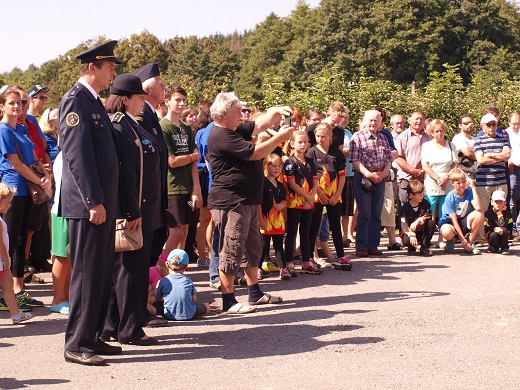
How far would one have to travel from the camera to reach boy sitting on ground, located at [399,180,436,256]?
1235cm

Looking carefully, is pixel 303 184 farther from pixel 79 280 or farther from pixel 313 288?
pixel 79 280

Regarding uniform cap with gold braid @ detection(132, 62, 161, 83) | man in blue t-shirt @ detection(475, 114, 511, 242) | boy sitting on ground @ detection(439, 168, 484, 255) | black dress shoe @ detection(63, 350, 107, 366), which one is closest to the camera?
black dress shoe @ detection(63, 350, 107, 366)

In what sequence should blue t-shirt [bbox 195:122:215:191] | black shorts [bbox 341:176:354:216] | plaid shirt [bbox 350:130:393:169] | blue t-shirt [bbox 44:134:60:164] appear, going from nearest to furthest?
blue t-shirt [bbox 44:134:60:164], blue t-shirt [bbox 195:122:215:191], plaid shirt [bbox 350:130:393:169], black shorts [bbox 341:176:354:216]

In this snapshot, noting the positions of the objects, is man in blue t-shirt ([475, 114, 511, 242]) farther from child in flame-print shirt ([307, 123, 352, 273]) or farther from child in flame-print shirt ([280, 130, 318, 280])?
child in flame-print shirt ([280, 130, 318, 280])

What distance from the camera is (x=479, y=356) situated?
6.47 meters

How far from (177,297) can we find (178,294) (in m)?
0.03

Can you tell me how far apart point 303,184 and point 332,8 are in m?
60.1

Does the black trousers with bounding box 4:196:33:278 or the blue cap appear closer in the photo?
the blue cap

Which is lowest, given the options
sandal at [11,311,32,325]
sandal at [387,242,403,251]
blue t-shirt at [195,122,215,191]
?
sandal at [11,311,32,325]

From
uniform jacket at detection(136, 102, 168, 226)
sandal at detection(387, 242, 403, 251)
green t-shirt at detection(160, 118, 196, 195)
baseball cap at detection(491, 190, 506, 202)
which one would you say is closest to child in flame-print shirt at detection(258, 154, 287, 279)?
green t-shirt at detection(160, 118, 196, 195)

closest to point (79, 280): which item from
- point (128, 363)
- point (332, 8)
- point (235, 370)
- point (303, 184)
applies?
point (128, 363)

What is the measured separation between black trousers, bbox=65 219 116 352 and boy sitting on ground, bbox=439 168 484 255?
730 cm

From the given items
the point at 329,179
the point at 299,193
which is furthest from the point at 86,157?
the point at 329,179

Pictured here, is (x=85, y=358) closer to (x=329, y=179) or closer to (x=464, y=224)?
(x=329, y=179)
